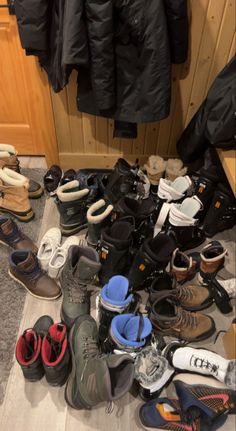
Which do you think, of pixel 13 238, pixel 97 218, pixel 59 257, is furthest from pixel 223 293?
pixel 13 238

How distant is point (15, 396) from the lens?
3.61 feet

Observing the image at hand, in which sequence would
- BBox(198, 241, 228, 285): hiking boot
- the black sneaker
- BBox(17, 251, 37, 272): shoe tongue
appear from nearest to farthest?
BBox(17, 251, 37, 272): shoe tongue < BBox(198, 241, 228, 285): hiking boot < the black sneaker

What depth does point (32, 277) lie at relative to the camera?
52.0 inches

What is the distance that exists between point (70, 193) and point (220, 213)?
738 millimetres

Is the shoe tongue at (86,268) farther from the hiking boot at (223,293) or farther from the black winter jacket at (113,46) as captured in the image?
the black winter jacket at (113,46)

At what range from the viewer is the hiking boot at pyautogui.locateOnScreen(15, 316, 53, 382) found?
3.41ft

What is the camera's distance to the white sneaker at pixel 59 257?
1389 millimetres

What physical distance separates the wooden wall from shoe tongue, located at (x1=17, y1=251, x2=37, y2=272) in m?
0.83

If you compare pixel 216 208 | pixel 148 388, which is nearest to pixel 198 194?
pixel 216 208

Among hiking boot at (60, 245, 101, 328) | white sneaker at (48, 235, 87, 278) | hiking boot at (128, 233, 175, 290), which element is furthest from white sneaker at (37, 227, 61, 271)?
hiking boot at (128, 233, 175, 290)

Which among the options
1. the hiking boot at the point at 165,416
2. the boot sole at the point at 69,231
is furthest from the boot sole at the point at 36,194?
the hiking boot at the point at 165,416

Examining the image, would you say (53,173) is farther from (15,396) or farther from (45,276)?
(15,396)

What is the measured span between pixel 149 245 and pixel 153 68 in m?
0.74

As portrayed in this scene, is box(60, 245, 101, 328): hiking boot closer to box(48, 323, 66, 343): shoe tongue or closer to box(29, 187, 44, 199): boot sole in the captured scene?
box(48, 323, 66, 343): shoe tongue
